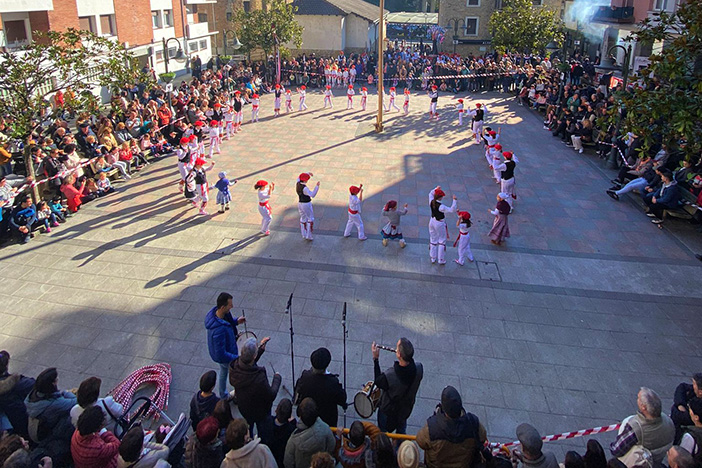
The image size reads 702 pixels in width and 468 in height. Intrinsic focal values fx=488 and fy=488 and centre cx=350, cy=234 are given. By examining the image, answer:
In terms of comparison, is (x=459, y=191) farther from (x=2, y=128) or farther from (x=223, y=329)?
(x=2, y=128)

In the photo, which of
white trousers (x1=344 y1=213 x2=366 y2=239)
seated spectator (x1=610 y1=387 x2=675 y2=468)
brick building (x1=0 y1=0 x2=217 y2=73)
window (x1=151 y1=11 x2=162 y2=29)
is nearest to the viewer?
seated spectator (x1=610 y1=387 x2=675 y2=468)

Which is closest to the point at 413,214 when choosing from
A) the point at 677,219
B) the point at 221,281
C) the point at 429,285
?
the point at 429,285

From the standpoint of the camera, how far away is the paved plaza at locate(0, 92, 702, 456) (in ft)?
24.3

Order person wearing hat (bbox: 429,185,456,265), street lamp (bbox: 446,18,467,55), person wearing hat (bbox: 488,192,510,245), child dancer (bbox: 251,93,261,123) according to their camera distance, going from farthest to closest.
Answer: street lamp (bbox: 446,18,467,55) → child dancer (bbox: 251,93,261,123) → person wearing hat (bbox: 488,192,510,245) → person wearing hat (bbox: 429,185,456,265)

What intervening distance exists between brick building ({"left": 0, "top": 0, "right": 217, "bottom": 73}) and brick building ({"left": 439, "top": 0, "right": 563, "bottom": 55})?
775 inches

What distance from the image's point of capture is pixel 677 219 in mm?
12695

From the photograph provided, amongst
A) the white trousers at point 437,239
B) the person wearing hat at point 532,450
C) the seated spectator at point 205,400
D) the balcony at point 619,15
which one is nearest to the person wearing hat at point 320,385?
the seated spectator at point 205,400

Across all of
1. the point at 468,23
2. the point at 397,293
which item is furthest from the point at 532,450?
the point at 468,23

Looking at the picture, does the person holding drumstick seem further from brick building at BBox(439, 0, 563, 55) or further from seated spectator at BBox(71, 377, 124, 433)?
brick building at BBox(439, 0, 563, 55)

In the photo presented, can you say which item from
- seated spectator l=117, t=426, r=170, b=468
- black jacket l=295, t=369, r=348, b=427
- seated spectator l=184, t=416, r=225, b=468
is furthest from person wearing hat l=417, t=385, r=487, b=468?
seated spectator l=117, t=426, r=170, b=468

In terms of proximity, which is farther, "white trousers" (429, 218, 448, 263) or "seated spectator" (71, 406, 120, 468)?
"white trousers" (429, 218, 448, 263)

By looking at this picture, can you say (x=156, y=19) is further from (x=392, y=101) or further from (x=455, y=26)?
(x=455, y=26)

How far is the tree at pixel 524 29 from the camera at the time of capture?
28062 mm

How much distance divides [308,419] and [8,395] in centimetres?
355
